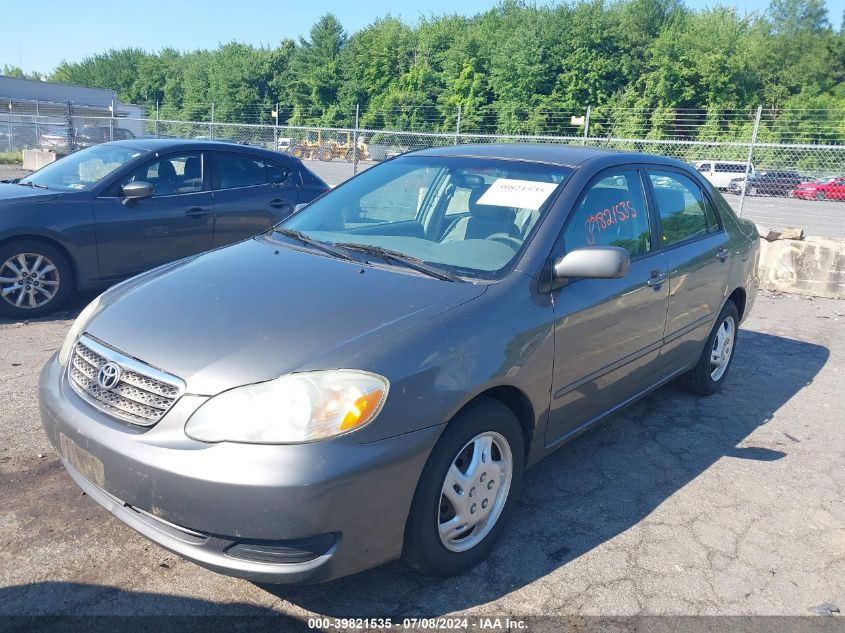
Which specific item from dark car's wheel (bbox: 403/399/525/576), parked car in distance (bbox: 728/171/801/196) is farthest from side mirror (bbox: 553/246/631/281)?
parked car in distance (bbox: 728/171/801/196)

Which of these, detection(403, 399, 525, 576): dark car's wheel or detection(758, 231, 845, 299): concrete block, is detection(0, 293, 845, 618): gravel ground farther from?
detection(758, 231, 845, 299): concrete block

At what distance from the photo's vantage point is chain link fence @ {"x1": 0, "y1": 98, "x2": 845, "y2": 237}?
1447 centimetres

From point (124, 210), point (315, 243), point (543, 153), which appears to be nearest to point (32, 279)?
point (124, 210)

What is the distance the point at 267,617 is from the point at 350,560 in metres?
0.44

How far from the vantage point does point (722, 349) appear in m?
5.00

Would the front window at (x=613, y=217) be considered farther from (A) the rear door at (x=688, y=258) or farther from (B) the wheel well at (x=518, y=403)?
(B) the wheel well at (x=518, y=403)

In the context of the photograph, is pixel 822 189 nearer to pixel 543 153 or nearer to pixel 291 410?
pixel 543 153

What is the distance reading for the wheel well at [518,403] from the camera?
2.77 m

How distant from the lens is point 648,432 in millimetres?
4336

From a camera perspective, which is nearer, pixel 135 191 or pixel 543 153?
pixel 543 153

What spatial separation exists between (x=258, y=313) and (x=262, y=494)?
770 millimetres

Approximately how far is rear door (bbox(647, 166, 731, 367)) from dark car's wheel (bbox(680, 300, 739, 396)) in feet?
0.59

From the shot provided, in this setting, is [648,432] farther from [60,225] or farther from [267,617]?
[60,225]

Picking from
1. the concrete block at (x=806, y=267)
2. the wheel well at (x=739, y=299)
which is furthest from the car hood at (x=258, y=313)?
the concrete block at (x=806, y=267)
